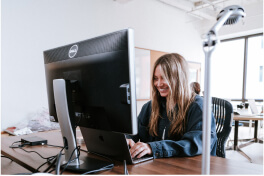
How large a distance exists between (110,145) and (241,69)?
5.72m

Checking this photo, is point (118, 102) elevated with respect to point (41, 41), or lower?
lower

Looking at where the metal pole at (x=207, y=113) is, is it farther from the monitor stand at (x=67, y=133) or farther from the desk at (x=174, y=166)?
the monitor stand at (x=67, y=133)

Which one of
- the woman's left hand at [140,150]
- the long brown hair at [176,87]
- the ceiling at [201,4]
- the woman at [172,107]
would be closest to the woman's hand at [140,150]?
the woman's left hand at [140,150]

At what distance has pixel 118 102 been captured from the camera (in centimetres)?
74

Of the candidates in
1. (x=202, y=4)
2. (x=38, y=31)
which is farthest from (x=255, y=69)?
(x=38, y=31)

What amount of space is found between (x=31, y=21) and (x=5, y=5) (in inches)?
12.6

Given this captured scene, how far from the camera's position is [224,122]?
1628mm

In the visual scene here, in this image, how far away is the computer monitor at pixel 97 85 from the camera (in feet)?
2.33

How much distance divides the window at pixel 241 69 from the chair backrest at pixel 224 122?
12.3 feet

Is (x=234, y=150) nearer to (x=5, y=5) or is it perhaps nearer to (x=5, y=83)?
(x=5, y=83)

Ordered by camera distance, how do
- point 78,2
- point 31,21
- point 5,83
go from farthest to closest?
point 78,2, point 31,21, point 5,83

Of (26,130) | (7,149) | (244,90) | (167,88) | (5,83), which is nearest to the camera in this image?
(7,149)

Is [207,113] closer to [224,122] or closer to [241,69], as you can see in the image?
Answer: [224,122]

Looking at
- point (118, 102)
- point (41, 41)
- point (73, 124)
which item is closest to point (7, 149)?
point (73, 124)
